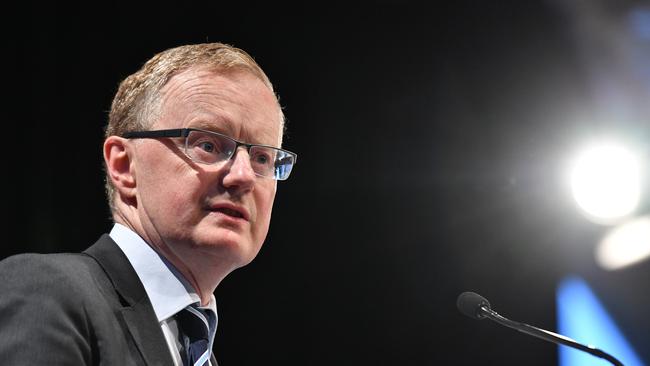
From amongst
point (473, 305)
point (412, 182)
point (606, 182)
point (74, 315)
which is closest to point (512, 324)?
point (473, 305)

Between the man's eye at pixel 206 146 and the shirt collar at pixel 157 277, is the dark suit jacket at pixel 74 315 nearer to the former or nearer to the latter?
the shirt collar at pixel 157 277

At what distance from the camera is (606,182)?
3.51 metres

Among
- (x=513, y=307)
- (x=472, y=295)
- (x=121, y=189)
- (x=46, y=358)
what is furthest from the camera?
(x=513, y=307)

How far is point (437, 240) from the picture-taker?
3.65 m

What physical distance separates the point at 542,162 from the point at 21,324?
3.05 m

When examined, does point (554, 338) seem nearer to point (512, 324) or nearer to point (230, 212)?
point (512, 324)

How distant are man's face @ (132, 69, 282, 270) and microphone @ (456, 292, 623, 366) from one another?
63 centimetres

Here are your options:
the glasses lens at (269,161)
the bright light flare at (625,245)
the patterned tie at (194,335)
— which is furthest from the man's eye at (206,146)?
the bright light flare at (625,245)

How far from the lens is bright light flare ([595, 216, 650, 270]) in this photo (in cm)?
348

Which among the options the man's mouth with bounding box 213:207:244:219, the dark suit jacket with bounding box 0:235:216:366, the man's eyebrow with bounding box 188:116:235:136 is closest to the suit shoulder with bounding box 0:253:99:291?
the dark suit jacket with bounding box 0:235:216:366

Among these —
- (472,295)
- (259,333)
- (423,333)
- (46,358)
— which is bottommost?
(259,333)

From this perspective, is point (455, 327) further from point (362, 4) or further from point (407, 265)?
point (362, 4)

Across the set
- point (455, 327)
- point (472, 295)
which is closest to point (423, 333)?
point (455, 327)

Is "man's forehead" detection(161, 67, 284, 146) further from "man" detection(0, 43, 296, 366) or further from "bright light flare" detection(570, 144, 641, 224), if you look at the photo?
"bright light flare" detection(570, 144, 641, 224)
